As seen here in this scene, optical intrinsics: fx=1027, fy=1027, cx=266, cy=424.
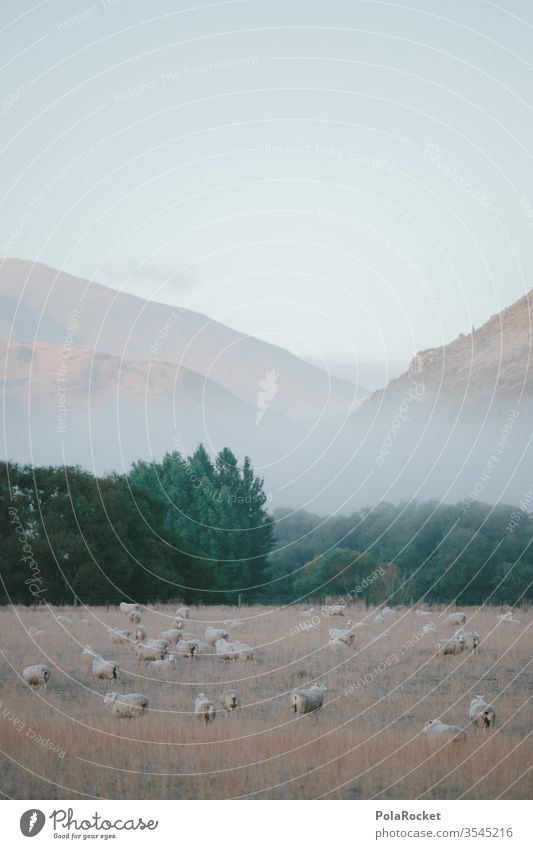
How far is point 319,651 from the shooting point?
25859 mm

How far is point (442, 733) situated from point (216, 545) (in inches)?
2258

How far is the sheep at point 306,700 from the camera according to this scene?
744 inches

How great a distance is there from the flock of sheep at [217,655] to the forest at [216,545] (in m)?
14.2

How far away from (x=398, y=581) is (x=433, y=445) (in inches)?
2091

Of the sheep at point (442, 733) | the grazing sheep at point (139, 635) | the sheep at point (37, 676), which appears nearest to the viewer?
the sheep at point (442, 733)

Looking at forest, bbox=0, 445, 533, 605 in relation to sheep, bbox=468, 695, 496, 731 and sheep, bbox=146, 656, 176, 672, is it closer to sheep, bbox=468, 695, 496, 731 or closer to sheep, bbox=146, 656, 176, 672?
sheep, bbox=146, 656, 176, 672

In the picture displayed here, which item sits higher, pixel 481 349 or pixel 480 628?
pixel 481 349

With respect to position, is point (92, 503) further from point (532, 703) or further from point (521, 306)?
point (521, 306)

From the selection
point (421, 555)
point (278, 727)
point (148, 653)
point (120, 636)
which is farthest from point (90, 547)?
point (421, 555)

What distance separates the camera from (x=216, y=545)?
73.2 m

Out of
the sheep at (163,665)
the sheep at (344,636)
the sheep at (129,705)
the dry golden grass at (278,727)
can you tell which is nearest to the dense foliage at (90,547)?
the sheep at (344,636)

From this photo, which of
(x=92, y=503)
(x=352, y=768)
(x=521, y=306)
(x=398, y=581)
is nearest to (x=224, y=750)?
(x=352, y=768)

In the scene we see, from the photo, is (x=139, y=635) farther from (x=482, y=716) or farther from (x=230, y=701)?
(x=482, y=716)

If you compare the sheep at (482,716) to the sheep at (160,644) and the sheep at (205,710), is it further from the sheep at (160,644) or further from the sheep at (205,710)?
the sheep at (160,644)
